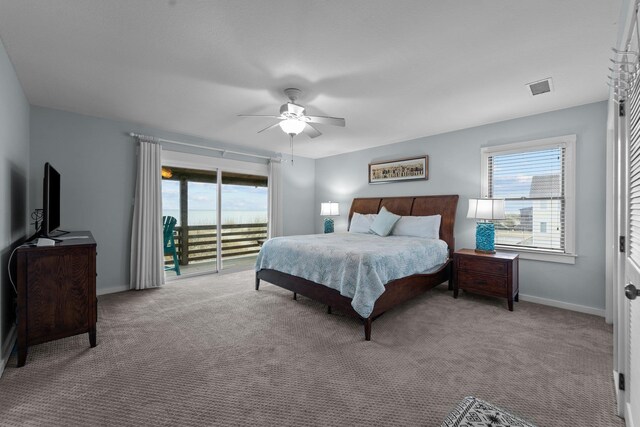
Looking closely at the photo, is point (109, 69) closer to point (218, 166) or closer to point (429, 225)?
point (218, 166)

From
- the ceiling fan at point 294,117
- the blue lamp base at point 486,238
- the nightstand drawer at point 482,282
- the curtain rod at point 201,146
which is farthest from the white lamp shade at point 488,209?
the curtain rod at point 201,146

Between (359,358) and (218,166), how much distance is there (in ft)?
13.5

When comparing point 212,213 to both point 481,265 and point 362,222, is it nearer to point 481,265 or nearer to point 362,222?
point 362,222

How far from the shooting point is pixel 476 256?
349 centimetres

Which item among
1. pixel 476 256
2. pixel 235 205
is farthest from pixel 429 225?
pixel 235 205

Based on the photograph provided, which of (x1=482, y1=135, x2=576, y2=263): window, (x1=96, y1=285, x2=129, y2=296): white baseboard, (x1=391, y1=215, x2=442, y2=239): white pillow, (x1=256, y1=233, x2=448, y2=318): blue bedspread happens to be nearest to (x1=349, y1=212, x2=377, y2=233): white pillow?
(x1=391, y1=215, x2=442, y2=239): white pillow

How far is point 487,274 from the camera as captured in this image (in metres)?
3.41

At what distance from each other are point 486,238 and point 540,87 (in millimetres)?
1839

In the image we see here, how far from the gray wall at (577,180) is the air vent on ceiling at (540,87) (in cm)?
81

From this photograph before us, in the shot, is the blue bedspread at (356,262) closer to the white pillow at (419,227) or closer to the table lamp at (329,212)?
the white pillow at (419,227)

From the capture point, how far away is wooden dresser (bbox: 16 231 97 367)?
2113 mm

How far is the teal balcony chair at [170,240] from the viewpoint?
4707 mm

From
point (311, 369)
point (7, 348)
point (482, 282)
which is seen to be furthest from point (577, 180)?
point (7, 348)

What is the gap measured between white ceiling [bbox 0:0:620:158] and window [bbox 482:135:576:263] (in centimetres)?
52
